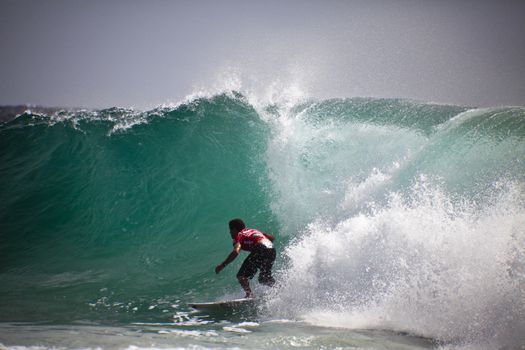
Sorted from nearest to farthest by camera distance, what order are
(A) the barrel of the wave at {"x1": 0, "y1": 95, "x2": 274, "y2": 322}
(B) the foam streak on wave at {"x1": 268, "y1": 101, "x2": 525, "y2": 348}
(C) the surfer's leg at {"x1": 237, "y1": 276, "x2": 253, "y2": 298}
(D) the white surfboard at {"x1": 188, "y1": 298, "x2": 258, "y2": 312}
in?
(B) the foam streak on wave at {"x1": 268, "y1": 101, "x2": 525, "y2": 348} → (D) the white surfboard at {"x1": 188, "y1": 298, "x2": 258, "y2": 312} → (C) the surfer's leg at {"x1": 237, "y1": 276, "x2": 253, "y2": 298} → (A) the barrel of the wave at {"x1": 0, "y1": 95, "x2": 274, "y2": 322}

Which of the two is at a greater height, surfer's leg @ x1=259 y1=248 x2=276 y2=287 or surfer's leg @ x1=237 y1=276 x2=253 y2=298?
surfer's leg @ x1=259 y1=248 x2=276 y2=287

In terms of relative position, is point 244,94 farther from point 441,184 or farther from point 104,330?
point 104,330

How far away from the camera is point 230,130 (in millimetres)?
11711

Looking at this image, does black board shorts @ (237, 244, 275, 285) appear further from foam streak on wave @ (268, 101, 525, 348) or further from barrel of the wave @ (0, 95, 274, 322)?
barrel of the wave @ (0, 95, 274, 322)

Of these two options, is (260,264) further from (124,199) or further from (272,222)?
(124,199)

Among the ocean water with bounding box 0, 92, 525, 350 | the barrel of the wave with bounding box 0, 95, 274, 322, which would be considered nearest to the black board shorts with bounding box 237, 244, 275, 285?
the ocean water with bounding box 0, 92, 525, 350

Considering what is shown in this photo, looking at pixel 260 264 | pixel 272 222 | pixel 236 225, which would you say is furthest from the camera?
pixel 272 222

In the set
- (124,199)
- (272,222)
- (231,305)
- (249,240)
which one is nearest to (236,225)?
(249,240)

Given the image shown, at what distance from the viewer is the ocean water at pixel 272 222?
4695mm

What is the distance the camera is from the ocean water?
4695mm

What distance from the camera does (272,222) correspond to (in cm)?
959

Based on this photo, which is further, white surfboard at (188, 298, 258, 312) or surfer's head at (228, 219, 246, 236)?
surfer's head at (228, 219, 246, 236)

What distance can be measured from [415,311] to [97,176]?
8908 mm

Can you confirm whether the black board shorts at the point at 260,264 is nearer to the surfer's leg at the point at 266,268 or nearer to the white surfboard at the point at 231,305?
the surfer's leg at the point at 266,268
